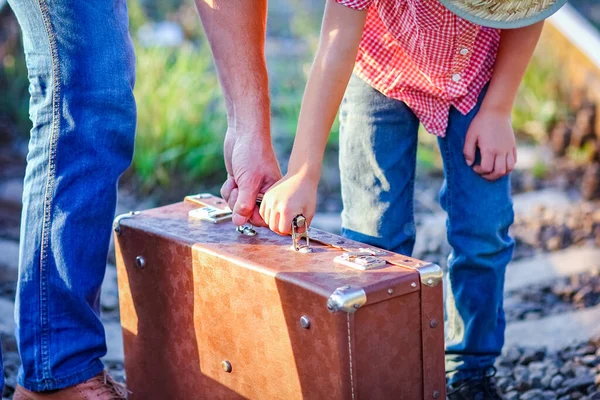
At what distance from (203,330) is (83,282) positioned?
303 mm

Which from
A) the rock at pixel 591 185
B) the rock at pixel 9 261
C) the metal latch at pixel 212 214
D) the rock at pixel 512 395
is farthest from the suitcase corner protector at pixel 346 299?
the rock at pixel 591 185

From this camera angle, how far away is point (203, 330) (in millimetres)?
1998

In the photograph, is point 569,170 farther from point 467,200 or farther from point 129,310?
point 129,310

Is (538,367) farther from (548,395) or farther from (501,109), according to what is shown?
(501,109)

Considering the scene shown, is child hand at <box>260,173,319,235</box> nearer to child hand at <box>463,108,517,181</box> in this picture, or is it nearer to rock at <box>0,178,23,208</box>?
child hand at <box>463,108,517,181</box>

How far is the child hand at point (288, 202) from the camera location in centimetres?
190

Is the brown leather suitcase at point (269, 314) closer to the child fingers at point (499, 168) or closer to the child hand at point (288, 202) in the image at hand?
the child hand at point (288, 202)

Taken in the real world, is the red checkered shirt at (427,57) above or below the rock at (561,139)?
above

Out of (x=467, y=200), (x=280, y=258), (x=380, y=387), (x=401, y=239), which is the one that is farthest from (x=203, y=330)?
(x=467, y=200)

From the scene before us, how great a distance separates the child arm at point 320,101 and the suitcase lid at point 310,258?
0.08 meters

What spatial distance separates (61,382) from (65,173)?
48cm

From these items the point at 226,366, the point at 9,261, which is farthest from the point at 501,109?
the point at 9,261

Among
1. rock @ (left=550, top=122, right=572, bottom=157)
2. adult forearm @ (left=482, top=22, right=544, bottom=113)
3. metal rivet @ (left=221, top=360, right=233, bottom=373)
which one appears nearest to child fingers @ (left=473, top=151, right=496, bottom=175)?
adult forearm @ (left=482, top=22, right=544, bottom=113)

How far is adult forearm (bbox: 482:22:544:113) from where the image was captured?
82.5 inches
